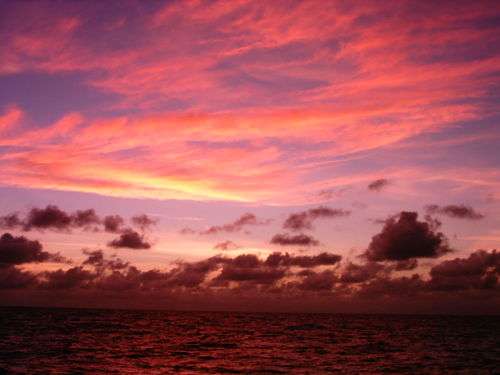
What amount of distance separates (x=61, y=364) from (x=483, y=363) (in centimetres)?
4751

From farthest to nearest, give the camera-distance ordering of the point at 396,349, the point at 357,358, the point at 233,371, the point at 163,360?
the point at 396,349 → the point at 357,358 → the point at 163,360 → the point at 233,371

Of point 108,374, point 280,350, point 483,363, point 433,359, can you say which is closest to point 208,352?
point 280,350

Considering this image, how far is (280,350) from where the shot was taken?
6944 centimetres

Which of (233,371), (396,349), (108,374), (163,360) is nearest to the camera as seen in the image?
(108,374)

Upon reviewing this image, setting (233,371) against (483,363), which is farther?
(483,363)

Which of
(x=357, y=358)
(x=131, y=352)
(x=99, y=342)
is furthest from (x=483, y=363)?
(x=99, y=342)

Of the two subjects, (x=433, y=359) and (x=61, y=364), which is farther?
(x=433, y=359)

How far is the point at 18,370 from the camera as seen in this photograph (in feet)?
150

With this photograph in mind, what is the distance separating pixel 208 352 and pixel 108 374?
23772mm

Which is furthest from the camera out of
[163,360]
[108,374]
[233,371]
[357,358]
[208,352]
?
[208,352]

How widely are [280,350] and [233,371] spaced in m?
22.1

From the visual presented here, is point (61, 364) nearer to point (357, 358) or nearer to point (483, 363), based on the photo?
point (357, 358)

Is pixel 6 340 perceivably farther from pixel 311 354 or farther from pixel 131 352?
pixel 311 354

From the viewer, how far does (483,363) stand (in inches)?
2330
